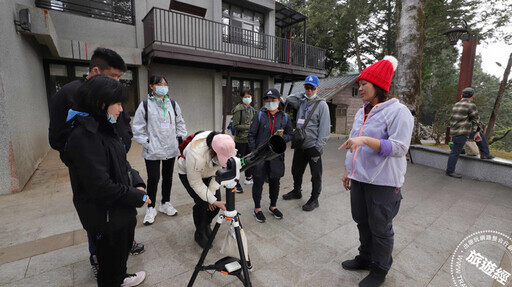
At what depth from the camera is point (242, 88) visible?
11.0m

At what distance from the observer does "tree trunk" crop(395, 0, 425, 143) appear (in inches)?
258

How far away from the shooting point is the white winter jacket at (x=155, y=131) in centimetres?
295

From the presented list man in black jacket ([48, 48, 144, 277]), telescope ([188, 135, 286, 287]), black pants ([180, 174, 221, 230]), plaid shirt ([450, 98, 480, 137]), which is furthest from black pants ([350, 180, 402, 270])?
plaid shirt ([450, 98, 480, 137])

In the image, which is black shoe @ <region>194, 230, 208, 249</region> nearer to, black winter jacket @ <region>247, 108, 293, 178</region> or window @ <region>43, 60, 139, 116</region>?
black winter jacket @ <region>247, 108, 293, 178</region>

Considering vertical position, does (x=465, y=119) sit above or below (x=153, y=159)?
above

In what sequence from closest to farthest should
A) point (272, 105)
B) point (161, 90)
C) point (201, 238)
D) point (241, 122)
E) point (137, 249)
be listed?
point (137, 249) < point (201, 238) < point (161, 90) < point (272, 105) < point (241, 122)

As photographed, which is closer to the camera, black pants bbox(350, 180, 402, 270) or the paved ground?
black pants bbox(350, 180, 402, 270)

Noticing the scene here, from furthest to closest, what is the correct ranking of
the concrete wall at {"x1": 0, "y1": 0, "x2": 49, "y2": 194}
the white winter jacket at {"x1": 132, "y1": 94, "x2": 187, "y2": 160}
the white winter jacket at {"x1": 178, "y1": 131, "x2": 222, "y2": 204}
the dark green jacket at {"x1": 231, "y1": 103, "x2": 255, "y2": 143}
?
the dark green jacket at {"x1": 231, "y1": 103, "x2": 255, "y2": 143} < the concrete wall at {"x1": 0, "y1": 0, "x2": 49, "y2": 194} < the white winter jacket at {"x1": 132, "y1": 94, "x2": 187, "y2": 160} < the white winter jacket at {"x1": 178, "y1": 131, "x2": 222, "y2": 204}

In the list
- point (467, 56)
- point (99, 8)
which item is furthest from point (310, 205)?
point (99, 8)

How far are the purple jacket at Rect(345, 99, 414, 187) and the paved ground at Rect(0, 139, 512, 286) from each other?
99 cm

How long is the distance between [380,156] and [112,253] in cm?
204

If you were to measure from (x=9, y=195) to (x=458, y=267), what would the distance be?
19.5ft

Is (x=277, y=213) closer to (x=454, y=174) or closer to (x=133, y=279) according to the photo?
(x=133, y=279)

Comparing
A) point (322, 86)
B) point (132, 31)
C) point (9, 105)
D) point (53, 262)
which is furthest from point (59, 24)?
point (322, 86)
